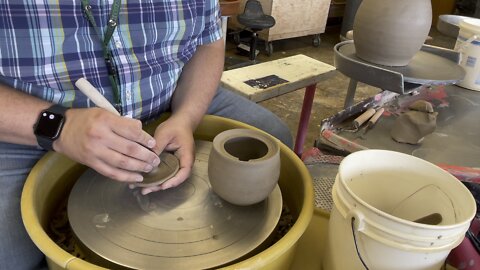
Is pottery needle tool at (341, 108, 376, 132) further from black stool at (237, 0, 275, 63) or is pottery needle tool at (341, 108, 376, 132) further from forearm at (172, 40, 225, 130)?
black stool at (237, 0, 275, 63)

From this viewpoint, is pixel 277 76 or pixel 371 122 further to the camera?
pixel 277 76

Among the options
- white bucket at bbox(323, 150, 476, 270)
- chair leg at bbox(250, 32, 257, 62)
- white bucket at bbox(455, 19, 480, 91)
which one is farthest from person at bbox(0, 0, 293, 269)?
chair leg at bbox(250, 32, 257, 62)

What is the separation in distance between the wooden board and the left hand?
0.59 meters

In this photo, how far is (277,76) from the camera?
1650mm

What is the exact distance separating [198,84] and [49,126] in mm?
423

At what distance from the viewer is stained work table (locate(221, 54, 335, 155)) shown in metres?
1.51

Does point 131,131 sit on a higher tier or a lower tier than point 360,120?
higher

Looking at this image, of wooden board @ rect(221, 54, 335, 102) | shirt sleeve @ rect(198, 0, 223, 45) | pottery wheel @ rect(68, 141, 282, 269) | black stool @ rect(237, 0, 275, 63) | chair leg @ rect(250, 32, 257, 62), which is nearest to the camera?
pottery wheel @ rect(68, 141, 282, 269)

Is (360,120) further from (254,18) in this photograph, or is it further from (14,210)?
(254,18)

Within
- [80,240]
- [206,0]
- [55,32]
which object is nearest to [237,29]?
[206,0]

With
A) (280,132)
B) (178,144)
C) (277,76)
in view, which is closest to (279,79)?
(277,76)

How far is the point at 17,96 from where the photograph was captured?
765mm

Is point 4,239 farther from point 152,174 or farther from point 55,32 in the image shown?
point 55,32

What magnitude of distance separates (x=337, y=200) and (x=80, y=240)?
43 cm
